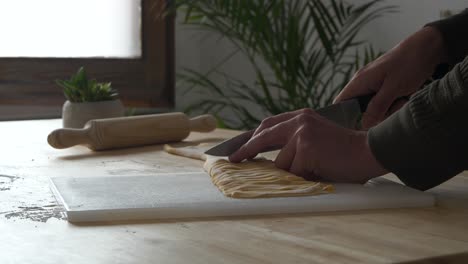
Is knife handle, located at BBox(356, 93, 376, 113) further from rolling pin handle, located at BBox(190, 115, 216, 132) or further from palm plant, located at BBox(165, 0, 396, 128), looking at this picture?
palm plant, located at BBox(165, 0, 396, 128)

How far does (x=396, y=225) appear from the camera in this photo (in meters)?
0.91

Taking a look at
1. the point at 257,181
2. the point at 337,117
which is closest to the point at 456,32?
the point at 337,117

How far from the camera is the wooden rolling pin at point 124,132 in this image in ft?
4.92

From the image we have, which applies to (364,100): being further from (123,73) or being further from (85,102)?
(123,73)

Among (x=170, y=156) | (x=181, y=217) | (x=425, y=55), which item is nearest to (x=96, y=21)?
(x=170, y=156)

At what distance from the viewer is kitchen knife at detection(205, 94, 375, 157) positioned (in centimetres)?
125

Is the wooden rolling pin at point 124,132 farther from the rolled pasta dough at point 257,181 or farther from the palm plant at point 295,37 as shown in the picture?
the palm plant at point 295,37

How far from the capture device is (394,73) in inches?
51.2

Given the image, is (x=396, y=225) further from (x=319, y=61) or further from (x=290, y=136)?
(x=319, y=61)

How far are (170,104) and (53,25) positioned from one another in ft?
1.83

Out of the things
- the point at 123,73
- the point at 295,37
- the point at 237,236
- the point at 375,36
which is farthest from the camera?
the point at 123,73

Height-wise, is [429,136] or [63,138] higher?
[429,136]

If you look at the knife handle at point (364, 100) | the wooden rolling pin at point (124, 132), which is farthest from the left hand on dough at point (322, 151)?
the wooden rolling pin at point (124, 132)

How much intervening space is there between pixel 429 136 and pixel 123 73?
2235 mm
